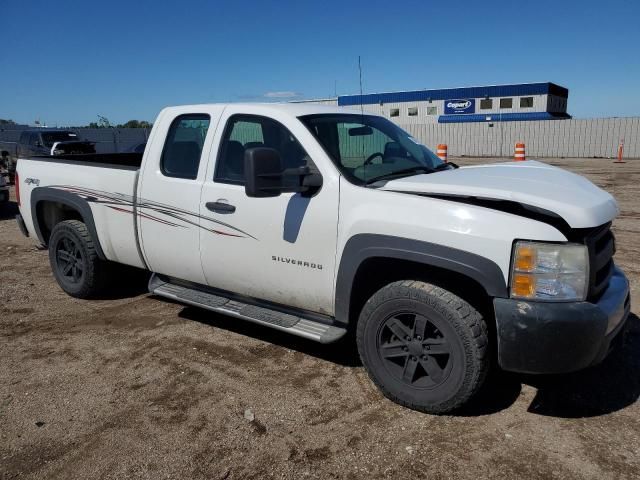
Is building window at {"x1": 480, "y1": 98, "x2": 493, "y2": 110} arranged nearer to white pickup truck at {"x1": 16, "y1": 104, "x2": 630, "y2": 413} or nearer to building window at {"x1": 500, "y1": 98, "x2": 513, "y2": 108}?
building window at {"x1": 500, "y1": 98, "x2": 513, "y2": 108}

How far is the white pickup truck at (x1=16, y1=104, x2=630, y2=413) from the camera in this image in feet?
9.37

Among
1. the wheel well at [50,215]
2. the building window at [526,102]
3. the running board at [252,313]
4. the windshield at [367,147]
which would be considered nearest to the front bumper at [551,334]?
the running board at [252,313]

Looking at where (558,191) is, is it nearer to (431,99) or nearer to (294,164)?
(294,164)

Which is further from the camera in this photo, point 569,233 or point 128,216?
point 128,216

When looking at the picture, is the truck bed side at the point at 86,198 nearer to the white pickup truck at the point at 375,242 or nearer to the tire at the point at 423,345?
the white pickup truck at the point at 375,242

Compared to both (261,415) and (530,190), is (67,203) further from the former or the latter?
(530,190)

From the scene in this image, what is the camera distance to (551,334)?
2801 mm

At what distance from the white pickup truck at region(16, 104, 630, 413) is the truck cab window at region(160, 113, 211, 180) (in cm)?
1

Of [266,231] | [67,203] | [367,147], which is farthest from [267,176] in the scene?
[67,203]

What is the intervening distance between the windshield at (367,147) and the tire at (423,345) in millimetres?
856

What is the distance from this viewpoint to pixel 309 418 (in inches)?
130

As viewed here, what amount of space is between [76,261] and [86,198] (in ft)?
2.68

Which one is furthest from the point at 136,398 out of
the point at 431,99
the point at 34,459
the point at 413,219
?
the point at 431,99

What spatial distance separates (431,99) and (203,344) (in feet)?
139
